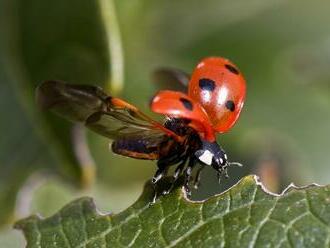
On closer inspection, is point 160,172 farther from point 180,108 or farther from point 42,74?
point 42,74

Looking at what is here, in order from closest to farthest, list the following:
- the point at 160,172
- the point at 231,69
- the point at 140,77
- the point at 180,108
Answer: the point at 180,108 < the point at 160,172 < the point at 231,69 < the point at 140,77

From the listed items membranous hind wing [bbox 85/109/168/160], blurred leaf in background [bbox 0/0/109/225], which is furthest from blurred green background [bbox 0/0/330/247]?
membranous hind wing [bbox 85/109/168/160]

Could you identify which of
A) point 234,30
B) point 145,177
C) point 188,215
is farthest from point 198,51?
point 188,215

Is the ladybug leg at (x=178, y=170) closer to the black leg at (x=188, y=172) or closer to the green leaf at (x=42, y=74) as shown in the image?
the black leg at (x=188, y=172)

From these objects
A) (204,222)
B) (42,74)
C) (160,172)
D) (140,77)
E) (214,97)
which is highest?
(140,77)

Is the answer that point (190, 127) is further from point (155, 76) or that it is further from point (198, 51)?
point (198, 51)

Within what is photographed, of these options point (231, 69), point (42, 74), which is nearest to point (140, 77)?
point (42, 74)

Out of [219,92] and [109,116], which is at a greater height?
[219,92]

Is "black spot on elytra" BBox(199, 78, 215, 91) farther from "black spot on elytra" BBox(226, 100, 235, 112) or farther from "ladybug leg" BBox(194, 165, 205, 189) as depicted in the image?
"ladybug leg" BBox(194, 165, 205, 189)
